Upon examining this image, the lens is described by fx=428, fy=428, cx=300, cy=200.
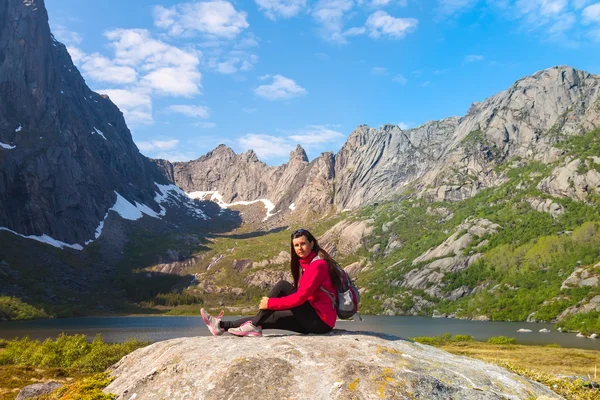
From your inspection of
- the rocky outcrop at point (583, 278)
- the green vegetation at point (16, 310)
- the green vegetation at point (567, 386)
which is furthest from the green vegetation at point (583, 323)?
the green vegetation at point (16, 310)

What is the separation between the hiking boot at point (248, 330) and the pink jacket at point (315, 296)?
27.3 inches

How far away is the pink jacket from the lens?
1087 centimetres

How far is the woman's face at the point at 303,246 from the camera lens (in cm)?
1198

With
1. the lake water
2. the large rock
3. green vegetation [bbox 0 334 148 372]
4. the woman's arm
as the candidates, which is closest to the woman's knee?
the woman's arm

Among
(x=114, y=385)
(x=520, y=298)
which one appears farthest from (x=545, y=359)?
(x=520, y=298)

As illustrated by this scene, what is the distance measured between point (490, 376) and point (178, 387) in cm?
703

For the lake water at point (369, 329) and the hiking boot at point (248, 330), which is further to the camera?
the lake water at point (369, 329)

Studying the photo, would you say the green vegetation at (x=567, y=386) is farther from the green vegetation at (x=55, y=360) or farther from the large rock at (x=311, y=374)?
the green vegetation at (x=55, y=360)

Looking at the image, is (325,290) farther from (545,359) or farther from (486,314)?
(486,314)

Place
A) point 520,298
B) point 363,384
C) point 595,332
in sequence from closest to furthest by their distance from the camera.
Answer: point 363,384 → point 595,332 → point 520,298

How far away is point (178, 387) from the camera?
9.02 metres

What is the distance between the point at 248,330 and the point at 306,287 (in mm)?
2009

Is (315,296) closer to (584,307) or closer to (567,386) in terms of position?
(567,386)

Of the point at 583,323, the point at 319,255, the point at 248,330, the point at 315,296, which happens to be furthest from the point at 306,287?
the point at 583,323
